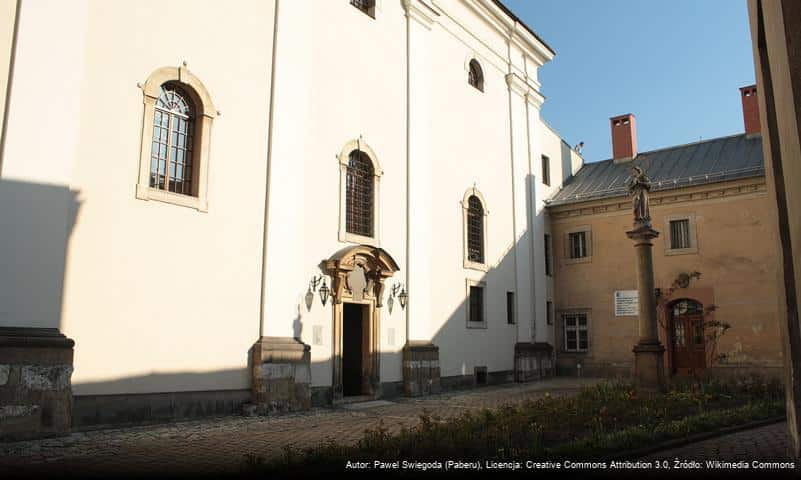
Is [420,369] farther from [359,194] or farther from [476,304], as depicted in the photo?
[359,194]

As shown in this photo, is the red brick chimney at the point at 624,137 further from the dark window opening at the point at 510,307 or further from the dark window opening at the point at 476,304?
the dark window opening at the point at 476,304

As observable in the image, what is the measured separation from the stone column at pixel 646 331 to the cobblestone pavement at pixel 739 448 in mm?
4250

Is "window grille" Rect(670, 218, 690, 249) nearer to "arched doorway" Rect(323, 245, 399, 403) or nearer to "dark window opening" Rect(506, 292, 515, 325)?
"dark window opening" Rect(506, 292, 515, 325)

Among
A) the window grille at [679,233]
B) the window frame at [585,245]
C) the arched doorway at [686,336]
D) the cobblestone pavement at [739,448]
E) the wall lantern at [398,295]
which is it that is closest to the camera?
the cobblestone pavement at [739,448]

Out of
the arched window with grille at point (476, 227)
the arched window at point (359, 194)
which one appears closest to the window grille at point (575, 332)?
the arched window with grille at point (476, 227)

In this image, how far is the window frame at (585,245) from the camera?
25.2 meters

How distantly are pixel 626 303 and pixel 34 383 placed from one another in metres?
19.7

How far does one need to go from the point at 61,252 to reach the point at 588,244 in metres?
19.4

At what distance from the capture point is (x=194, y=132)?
13148 mm

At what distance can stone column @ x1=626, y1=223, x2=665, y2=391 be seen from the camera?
14.4m

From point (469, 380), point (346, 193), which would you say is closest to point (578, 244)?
point (469, 380)

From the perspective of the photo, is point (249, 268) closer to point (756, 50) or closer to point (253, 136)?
point (253, 136)

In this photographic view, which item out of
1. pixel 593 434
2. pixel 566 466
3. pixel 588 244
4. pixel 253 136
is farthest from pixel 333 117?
pixel 588 244

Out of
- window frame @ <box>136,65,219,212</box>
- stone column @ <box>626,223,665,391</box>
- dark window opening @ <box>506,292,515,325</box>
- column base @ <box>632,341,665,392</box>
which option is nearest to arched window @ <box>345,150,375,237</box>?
window frame @ <box>136,65,219,212</box>
